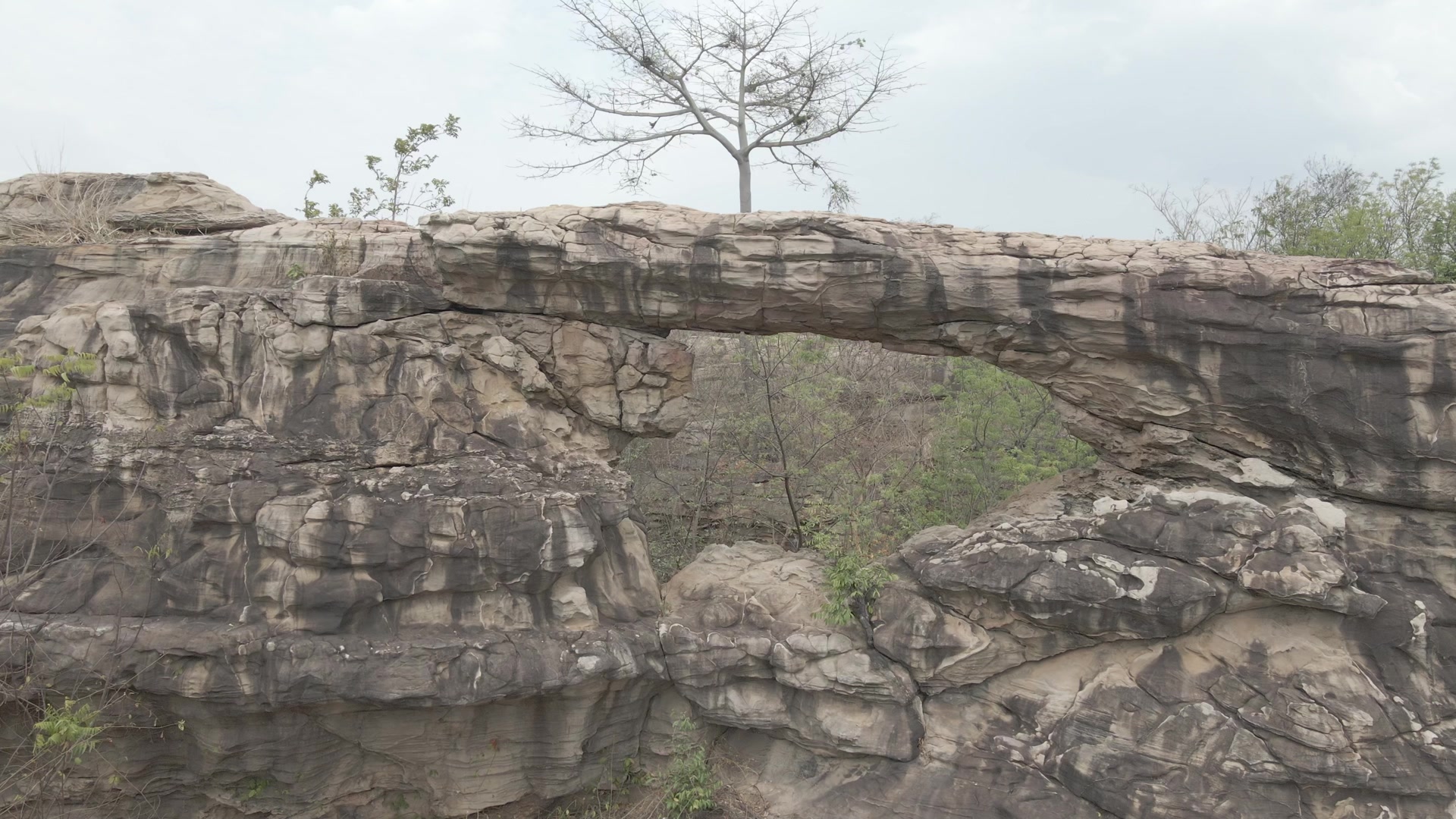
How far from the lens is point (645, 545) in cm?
788

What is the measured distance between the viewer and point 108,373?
6969 millimetres

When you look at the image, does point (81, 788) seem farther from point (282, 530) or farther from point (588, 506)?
point (588, 506)

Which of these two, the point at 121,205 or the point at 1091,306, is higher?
the point at 121,205

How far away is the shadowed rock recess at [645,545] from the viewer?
6.44 m

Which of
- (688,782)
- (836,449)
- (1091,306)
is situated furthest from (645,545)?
(1091,306)

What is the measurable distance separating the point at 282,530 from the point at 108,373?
228 cm

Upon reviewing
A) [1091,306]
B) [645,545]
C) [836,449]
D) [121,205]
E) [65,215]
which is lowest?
[645,545]

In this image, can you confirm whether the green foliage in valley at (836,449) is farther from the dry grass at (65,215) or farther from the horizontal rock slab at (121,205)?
the dry grass at (65,215)

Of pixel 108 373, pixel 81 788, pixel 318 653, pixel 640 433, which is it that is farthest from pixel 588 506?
pixel 81 788

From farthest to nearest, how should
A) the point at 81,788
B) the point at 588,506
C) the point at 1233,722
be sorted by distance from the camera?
the point at 588,506, the point at 81,788, the point at 1233,722

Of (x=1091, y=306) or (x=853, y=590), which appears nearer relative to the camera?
(x=1091, y=306)

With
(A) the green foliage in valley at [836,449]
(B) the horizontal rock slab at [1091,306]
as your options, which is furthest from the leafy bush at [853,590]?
(B) the horizontal rock slab at [1091,306]

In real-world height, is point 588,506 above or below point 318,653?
above

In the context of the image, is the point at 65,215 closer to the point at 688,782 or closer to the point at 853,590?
the point at 688,782
